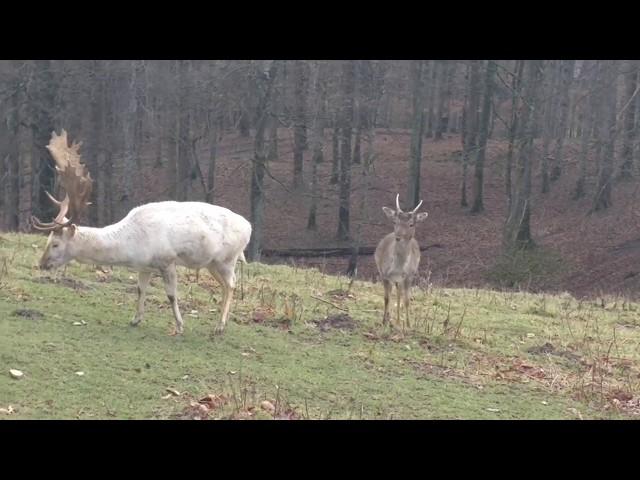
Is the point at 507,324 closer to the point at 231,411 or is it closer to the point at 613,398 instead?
the point at 613,398

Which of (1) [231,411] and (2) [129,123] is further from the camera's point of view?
(2) [129,123]

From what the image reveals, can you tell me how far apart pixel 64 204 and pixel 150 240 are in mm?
1270

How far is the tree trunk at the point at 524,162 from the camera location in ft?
90.8

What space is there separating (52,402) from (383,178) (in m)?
36.7

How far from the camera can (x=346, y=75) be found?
1182 inches

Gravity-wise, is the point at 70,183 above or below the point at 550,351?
above

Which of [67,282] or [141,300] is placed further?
[67,282]

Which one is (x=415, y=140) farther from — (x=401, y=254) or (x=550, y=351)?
(x=550, y=351)

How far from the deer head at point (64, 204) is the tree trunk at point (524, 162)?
19.4 m

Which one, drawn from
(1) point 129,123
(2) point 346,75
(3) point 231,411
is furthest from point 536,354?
(1) point 129,123

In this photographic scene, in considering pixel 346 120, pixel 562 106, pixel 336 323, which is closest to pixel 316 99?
pixel 346 120

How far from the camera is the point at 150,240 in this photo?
9977 mm

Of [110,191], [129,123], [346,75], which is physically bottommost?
[110,191]

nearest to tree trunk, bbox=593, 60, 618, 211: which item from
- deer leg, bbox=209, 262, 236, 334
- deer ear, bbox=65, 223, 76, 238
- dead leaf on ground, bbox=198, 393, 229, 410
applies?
deer leg, bbox=209, 262, 236, 334
